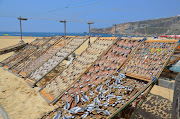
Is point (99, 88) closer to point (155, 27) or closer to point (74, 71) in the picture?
point (74, 71)

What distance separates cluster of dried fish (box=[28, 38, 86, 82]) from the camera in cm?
705

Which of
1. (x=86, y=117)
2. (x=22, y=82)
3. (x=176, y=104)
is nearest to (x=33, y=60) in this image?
(x=22, y=82)

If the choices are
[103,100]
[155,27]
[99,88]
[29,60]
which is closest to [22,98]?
[99,88]

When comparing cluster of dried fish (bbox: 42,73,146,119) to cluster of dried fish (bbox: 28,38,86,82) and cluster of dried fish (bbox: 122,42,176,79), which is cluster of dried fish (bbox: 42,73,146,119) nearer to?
cluster of dried fish (bbox: 122,42,176,79)

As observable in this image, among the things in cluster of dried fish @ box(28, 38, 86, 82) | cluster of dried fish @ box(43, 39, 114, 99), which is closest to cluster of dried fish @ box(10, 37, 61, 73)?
cluster of dried fish @ box(28, 38, 86, 82)

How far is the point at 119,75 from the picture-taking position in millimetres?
4230

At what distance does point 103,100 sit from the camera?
3365mm

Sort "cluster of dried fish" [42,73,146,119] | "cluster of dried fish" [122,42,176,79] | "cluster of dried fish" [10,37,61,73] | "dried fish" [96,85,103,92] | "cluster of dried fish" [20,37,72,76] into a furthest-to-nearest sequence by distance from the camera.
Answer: "cluster of dried fish" [10,37,61,73] → "cluster of dried fish" [20,37,72,76] → "cluster of dried fish" [122,42,176,79] → "dried fish" [96,85,103,92] → "cluster of dried fish" [42,73,146,119]

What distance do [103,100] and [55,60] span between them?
191 inches

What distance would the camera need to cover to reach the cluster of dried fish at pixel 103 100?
3.05 meters

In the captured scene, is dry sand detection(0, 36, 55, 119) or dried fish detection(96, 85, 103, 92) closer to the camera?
dried fish detection(96, 85, 103, 92)

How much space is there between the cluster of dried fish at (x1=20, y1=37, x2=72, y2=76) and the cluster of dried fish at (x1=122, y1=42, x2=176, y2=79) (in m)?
5.32

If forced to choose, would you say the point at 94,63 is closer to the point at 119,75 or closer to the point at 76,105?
the point at 119,75

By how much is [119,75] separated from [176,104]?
1826mm
